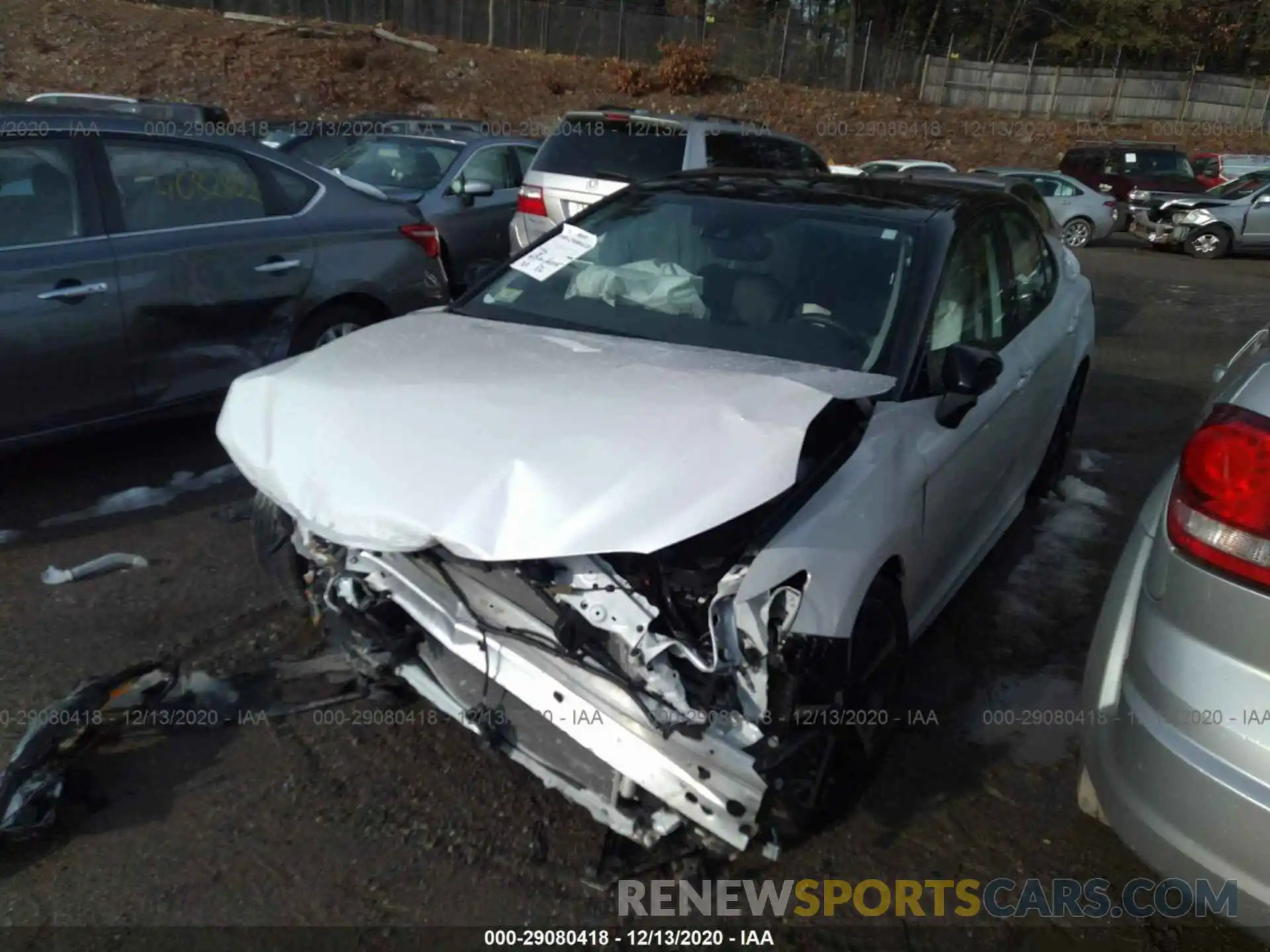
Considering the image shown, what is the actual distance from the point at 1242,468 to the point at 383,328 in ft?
8.86

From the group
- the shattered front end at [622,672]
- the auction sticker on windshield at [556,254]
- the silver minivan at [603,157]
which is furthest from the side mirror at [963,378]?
the silver minivan at [603,157]

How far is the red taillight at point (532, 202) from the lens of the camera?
832 centimetres

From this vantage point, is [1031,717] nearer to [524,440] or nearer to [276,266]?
[524,440]

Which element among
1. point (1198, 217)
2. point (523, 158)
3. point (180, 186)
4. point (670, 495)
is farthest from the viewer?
point (1198, 217)

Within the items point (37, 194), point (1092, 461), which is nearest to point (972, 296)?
point (1092, 461)

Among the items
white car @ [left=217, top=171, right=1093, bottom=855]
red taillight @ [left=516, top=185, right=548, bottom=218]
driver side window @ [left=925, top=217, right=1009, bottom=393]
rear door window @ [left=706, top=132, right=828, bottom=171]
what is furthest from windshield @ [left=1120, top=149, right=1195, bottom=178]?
white car @ [left=217, top=171, right=1093, bottom=855]

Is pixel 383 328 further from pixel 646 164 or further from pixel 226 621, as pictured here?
pixel 646 164

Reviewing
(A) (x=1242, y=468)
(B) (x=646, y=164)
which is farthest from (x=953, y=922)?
(B) (x=646, y=164)

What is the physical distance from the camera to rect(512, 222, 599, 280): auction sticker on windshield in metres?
3.97

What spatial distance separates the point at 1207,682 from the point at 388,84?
89.2 ft

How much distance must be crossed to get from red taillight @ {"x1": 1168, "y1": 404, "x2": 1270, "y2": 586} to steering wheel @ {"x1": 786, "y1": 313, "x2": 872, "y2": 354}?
123 cm

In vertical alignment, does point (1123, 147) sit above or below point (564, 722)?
above

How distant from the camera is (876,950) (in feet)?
8.50

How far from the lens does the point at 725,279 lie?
3.69 m
